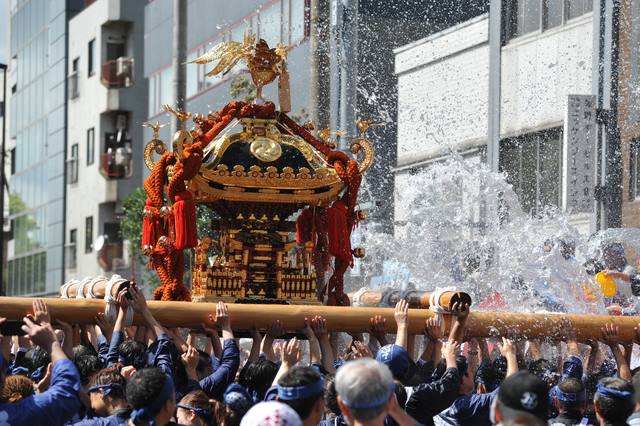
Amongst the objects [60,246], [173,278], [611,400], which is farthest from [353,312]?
[60,246]

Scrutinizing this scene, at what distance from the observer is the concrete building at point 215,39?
2606cm

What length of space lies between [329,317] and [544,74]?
15.2 m

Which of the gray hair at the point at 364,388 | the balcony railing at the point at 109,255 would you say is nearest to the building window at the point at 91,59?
the balcony railing at the point at 109,255

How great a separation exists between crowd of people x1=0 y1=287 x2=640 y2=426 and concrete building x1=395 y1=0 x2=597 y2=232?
39.3 feet

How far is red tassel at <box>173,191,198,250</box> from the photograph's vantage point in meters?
10.2

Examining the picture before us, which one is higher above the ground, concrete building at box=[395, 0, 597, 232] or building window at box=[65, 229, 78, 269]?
Answer: concrete building at box=[395, 0, 597, 232]

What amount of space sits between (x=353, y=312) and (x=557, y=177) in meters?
13.4

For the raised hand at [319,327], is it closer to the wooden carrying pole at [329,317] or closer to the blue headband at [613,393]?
the wooden carrying pole at [329,317]

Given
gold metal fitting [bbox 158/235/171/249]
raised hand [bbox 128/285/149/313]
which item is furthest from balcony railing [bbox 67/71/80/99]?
raised hand [bbox 128/285/149/313]

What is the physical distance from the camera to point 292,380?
5.57 m

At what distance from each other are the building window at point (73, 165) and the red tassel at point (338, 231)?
35.8m

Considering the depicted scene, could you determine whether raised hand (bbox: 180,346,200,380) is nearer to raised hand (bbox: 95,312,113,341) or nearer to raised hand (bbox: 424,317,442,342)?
raised hand (bbox: 95,312,113,341)

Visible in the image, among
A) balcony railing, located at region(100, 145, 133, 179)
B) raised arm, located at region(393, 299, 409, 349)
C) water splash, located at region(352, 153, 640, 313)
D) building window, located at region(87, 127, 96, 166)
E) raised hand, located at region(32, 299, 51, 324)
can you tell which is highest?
building window, located at region(87, 127, 96, 166)

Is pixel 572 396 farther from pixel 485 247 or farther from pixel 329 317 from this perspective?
pixel 485 247
